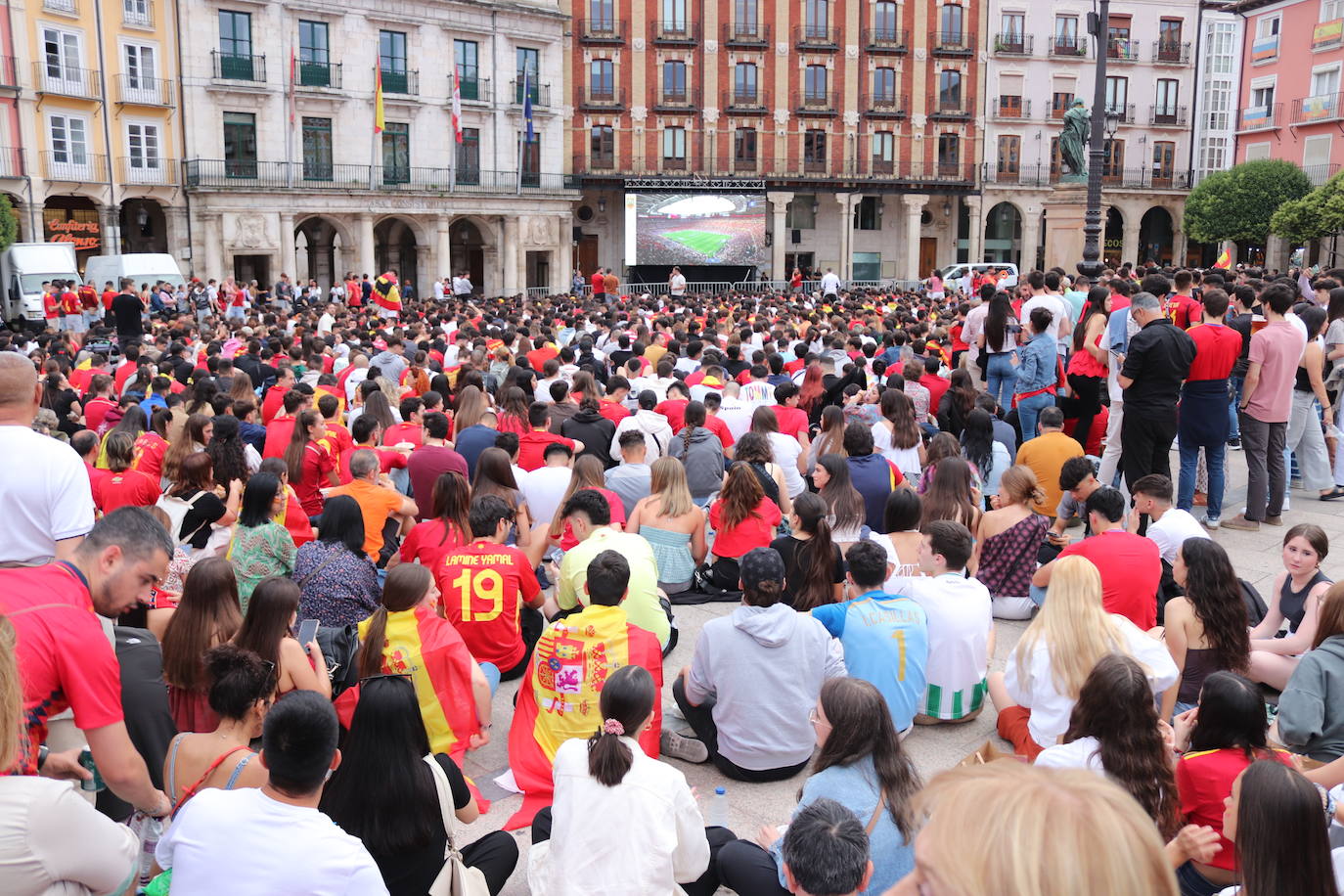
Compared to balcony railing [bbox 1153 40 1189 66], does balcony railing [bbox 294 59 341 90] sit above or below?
below

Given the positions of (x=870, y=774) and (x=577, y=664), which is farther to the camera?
(x=577, y=664)

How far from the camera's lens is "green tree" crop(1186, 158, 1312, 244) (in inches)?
1672

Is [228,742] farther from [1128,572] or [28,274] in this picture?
[28,274]

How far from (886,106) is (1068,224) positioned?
28459mm

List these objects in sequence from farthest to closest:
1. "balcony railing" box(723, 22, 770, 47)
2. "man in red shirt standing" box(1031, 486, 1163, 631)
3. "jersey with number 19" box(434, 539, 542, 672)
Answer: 1. "balcony railing" box(723, 22, 770, 47)
2. "jersey with number 19" box(434, 539, 542, 672)
3. "man in red shirt standing" box(1031, 486, 1163, 631)

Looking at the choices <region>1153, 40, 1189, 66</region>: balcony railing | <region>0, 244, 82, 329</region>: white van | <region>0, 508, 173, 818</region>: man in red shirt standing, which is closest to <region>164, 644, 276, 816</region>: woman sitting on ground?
<region>0, 508, 173, 818</region>: man in red shirt standing

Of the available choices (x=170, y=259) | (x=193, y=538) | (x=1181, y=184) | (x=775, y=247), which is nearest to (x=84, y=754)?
(x=193, y=538)

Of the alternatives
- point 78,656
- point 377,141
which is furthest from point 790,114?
point 78,656

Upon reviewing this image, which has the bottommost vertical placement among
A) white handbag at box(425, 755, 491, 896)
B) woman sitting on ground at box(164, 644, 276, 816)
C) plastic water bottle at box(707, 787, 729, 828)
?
plastic water bottle at box(707, 787, 729, 828)

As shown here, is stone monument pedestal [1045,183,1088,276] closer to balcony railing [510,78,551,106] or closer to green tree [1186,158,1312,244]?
green tree [1186,158,1312,244]

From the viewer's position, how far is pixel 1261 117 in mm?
46656

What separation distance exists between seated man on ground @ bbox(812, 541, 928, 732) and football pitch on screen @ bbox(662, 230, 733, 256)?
138ft

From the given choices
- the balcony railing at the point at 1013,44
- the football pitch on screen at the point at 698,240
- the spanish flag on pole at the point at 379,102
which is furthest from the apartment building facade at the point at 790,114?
the spanish flag on pole at the point at 379,102

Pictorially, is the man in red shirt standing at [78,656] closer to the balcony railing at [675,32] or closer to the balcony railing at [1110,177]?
the balcony railing at [675,32]
